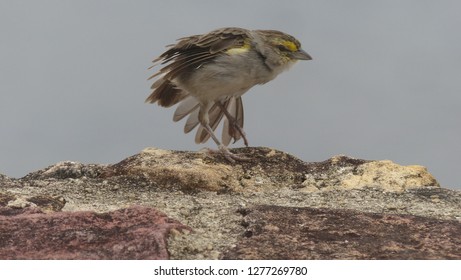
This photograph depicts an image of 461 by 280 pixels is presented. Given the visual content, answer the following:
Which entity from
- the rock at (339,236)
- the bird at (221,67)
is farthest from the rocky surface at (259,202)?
the bird at (221,67)

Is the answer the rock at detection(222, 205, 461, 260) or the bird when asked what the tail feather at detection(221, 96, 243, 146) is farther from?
the rock at detection(222, 205, 461, 260)

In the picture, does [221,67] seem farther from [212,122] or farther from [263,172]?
[263,172]

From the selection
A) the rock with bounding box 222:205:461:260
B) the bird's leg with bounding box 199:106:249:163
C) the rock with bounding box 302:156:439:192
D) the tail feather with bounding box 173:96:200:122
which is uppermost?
the tail feather with bounding box 173:96:200:122

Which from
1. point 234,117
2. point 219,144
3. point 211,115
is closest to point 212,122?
point 211,115

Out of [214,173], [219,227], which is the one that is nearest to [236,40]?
[214,173]

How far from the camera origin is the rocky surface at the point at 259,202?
3.53 m

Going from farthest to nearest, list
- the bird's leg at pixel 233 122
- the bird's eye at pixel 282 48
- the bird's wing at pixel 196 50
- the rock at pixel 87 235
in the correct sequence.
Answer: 1. the bird's leg at pixel 233 122
2. the bird's eye at pixel 282 48
3. the bird's wing at pixel 196 50
4. the rock at pixel 87 235

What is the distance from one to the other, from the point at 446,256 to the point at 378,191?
1662mm

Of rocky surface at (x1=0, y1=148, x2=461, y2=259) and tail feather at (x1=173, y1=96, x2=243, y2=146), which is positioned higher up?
tail feather at (x1=173, y1=96, x2=243, y2=146)

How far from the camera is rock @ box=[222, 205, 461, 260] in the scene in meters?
3.46

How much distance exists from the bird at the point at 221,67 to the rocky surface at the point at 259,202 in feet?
4.03

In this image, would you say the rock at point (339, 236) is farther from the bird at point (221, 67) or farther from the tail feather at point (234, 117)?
the tail feather at point (234, 117)

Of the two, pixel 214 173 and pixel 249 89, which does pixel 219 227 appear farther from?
pixel 249 89

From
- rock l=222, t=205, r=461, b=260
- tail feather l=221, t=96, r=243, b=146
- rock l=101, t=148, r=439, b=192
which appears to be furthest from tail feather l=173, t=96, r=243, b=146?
rock l=222, t=205, r=461, b=260
